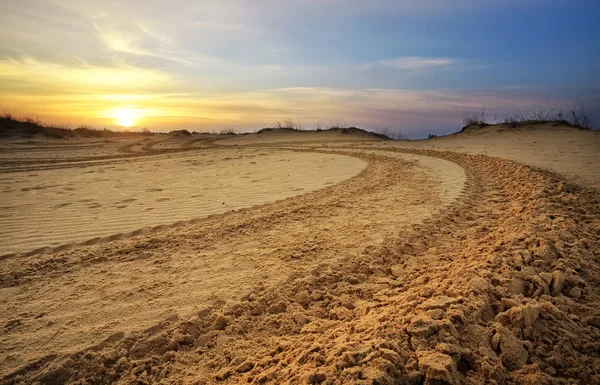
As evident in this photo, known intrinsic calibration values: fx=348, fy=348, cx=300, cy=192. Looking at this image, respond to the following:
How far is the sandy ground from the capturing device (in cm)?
195

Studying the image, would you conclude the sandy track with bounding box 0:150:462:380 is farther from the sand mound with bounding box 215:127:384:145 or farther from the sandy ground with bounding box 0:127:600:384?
the sand mound with bounding box 215:127:384:145

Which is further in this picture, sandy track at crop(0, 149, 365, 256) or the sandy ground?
sandy track at crop(0, 149, 365, 256)

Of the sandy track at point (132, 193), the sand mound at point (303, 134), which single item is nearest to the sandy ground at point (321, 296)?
the sandy track at point (132, 193)

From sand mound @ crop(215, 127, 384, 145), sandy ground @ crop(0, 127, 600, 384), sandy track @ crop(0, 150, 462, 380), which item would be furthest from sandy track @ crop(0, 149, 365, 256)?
sand mound @ crop(215, 127, 384, 145)

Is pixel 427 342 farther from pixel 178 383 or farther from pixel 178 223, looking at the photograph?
pixel 178 223

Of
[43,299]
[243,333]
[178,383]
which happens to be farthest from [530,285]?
[43,299]

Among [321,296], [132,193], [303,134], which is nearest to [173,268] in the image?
[321,296]

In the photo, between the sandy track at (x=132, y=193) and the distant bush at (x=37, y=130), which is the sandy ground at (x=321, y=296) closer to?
the sandy track at (x=132, y=193)

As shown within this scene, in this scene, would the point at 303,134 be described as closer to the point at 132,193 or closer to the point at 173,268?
the point at 132,193

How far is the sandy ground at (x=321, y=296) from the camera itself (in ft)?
6.39

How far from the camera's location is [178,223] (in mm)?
4801

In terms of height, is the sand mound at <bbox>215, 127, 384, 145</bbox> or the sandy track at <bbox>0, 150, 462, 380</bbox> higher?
the sand mound at <bbox>215, 127, 384, 145</bbox>

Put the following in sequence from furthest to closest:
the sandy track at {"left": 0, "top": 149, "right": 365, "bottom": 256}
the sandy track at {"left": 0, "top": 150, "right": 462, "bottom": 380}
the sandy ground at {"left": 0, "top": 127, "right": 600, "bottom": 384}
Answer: the sandy track at {"left": 0, "top": 149, "right": 365, "bottom": 256}
the sandy track at {"left": 0, "top": 150, "right": 462, "bottom": 380}
the sandy ground at {"left": 0, "top": 127, "right": 600, "bottom": 384}

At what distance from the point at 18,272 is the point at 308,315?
2.92 metres
